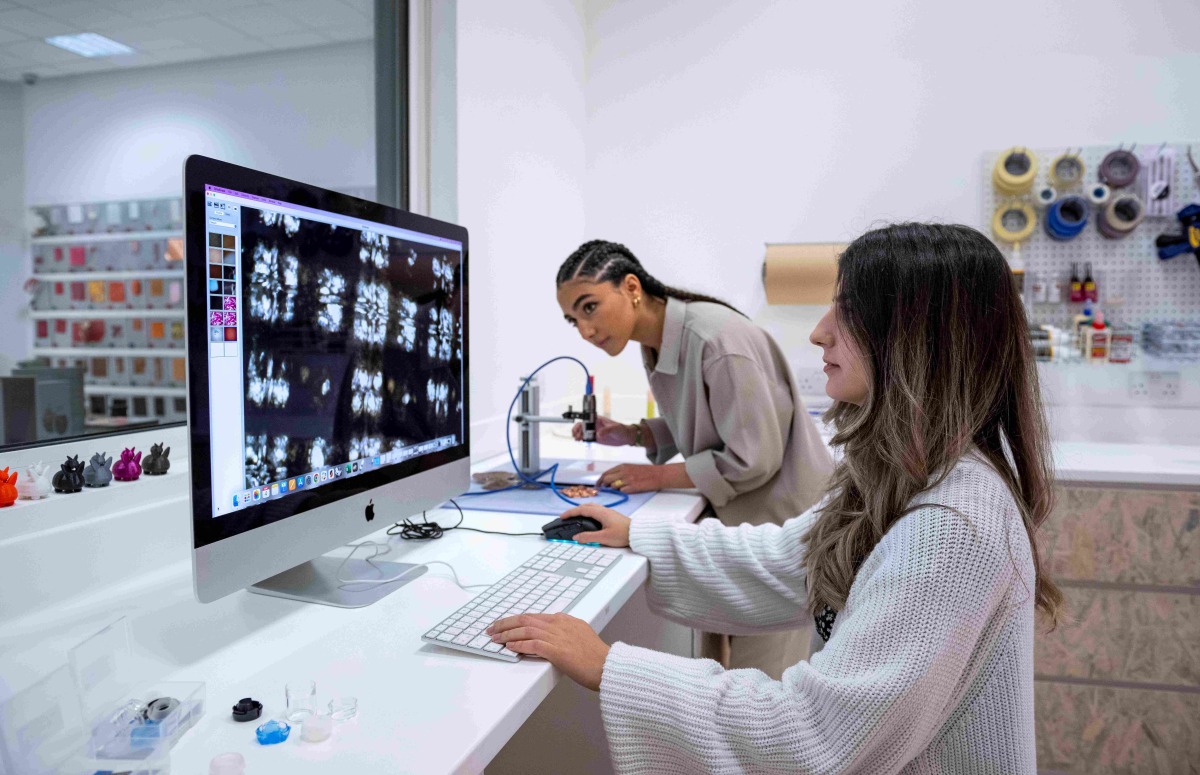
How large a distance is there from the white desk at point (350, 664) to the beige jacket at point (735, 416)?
0.52 metres

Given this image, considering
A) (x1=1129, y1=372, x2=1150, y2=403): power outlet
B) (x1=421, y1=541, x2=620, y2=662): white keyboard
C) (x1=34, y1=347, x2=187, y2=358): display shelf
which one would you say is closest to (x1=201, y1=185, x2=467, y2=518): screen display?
(x1=421, y1=541, x2=620, y2=662): white keyboard

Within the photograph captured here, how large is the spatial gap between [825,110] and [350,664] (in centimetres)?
270

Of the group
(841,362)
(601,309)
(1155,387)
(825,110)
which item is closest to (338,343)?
(841,362)

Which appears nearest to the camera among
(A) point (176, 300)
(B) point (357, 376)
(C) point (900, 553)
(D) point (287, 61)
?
(C) point (900, 553)

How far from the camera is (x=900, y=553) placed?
807mm

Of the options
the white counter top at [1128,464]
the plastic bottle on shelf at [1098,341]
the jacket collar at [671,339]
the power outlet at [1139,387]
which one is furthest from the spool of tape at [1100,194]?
the jacket collar at [671,339]

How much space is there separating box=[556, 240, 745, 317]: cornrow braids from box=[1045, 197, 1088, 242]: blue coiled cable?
58.6 inches

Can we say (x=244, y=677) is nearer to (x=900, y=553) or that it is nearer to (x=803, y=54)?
(x=900, y=553)

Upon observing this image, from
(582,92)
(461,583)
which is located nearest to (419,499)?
(461,583)

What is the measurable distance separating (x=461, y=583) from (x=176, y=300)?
3.33 ft

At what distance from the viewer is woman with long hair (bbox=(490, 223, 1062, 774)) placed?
78 centimetres

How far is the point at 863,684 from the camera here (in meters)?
0.77

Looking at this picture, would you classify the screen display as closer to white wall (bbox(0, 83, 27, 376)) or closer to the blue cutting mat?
the blue cutting mat

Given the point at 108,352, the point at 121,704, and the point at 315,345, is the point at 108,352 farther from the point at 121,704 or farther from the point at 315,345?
the point at 121,704
